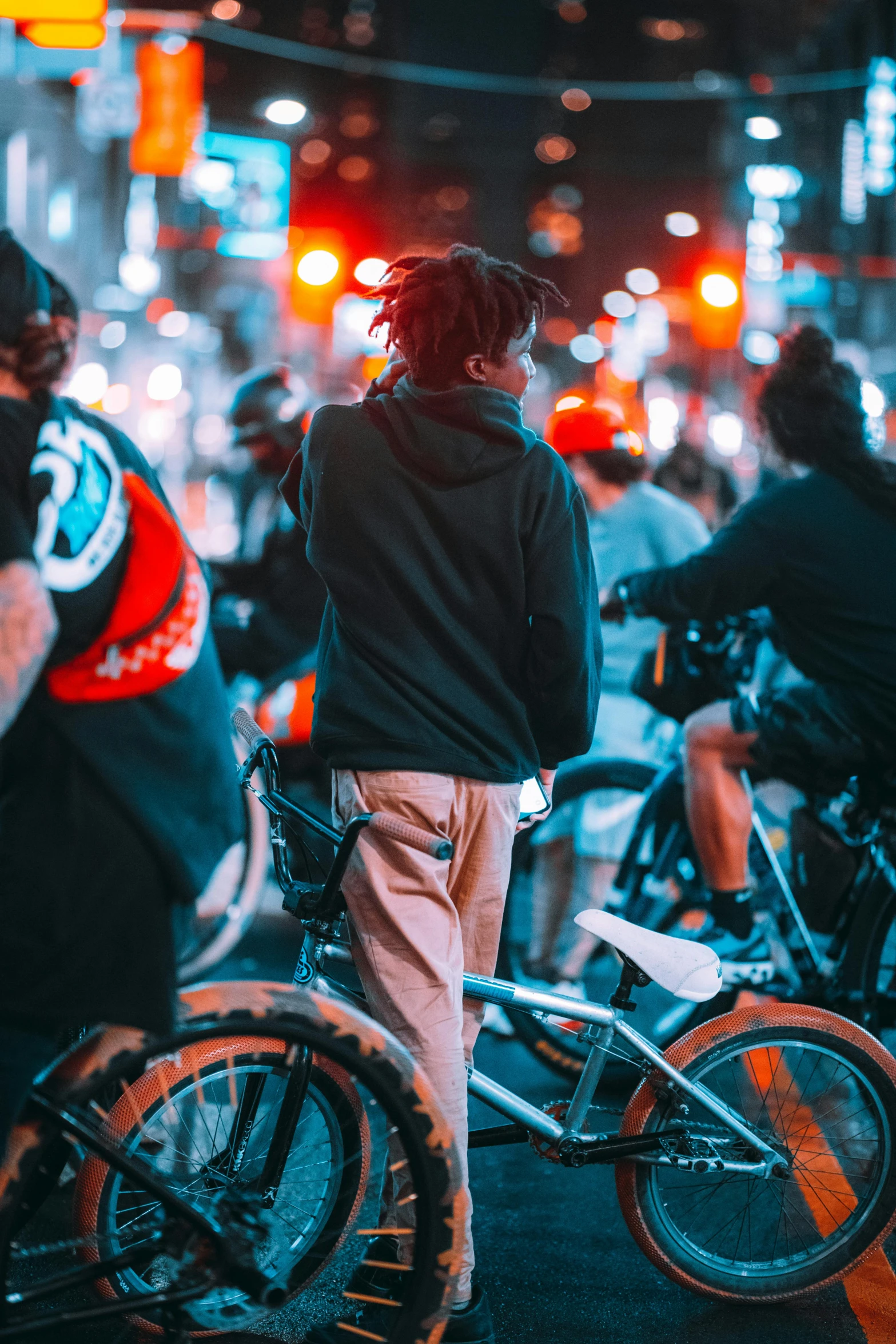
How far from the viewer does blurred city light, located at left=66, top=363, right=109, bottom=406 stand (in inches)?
1104

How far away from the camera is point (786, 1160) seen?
117 inches

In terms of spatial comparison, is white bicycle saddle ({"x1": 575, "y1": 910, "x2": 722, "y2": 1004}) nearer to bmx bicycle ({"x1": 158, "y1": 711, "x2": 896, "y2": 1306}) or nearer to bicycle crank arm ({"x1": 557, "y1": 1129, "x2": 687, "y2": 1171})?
bmx bicycle ({"x1": 158, "y1": 711, "x2": 896, "y2": 1306})

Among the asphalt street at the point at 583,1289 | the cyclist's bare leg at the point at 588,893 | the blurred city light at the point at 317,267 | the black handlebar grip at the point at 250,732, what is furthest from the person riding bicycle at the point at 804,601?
the blurred city light at the point at 317,267

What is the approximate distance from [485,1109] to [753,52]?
64.2 m

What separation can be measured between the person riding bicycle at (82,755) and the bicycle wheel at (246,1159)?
148mm

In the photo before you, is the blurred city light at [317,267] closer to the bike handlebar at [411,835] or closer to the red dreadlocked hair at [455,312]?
the red dreadlocked hair at [455,312]

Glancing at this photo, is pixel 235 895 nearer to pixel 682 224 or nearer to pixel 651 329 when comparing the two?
pixel 651 329

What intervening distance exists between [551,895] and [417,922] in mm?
2126

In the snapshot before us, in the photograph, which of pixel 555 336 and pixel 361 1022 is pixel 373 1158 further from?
pixel 555 336

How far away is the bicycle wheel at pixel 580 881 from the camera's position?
4258 millimetres

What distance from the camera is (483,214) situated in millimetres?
36719

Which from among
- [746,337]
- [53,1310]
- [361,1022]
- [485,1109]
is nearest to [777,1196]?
[485,1109]

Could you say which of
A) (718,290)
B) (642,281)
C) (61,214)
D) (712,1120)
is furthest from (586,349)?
(712,1120)

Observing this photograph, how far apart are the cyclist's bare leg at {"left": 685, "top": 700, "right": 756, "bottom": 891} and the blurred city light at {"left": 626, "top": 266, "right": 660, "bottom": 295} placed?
54.1m
